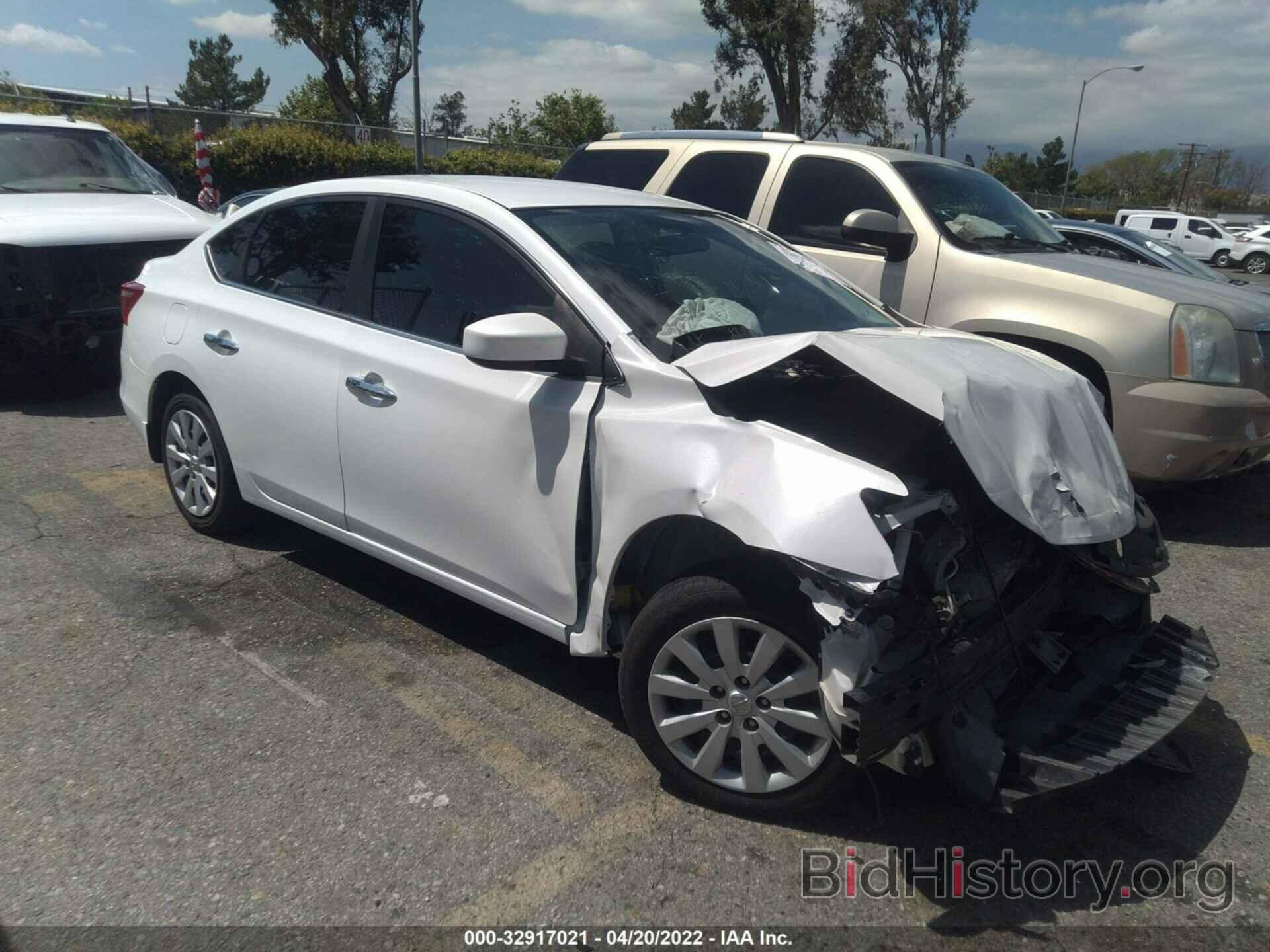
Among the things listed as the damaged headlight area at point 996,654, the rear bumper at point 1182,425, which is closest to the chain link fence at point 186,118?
the rear bumper at point 1182,425

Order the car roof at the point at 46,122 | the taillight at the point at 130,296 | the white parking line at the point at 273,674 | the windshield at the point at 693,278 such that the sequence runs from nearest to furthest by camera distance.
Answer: the windshield at the point at 693,278
the white parking line at the point at 273,674
the taillight at the point at 130,296
the car roof at the point at 46,122

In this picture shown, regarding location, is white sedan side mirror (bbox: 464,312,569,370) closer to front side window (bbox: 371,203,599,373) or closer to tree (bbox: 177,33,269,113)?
front side window (bbox: 371,203,599,373)

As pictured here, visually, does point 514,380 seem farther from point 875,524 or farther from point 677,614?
point 875,524

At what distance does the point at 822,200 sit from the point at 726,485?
417 cm

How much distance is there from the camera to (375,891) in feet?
8.40

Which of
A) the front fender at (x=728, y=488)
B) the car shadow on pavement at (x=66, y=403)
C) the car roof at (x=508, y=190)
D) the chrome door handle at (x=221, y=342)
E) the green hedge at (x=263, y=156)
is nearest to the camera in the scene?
the front fender at (x=728, y=488)

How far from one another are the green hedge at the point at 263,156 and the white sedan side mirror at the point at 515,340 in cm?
1680

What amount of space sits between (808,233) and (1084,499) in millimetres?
3874

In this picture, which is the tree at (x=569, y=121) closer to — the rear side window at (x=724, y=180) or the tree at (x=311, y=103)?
the tree at (x=311, y=103)

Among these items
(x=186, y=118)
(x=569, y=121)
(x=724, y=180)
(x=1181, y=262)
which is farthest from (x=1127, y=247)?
(x=569, y=121)

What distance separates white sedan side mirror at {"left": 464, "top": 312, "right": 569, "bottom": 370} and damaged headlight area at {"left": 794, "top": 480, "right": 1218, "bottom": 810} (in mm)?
1056

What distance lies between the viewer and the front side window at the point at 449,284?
330cm

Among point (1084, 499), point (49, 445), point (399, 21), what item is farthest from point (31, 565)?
point (399, 21)
